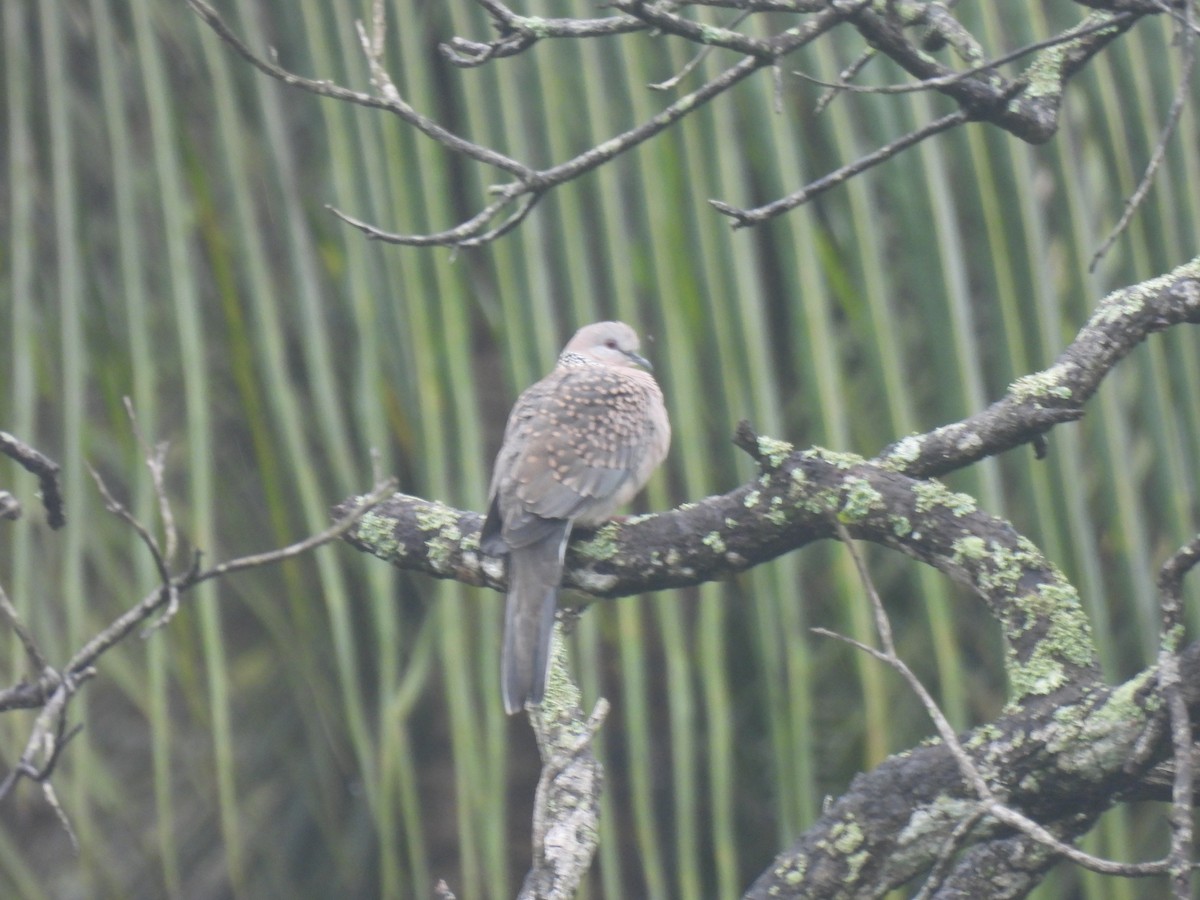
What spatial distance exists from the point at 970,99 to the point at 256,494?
6.60 feet

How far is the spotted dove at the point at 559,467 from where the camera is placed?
210 cm

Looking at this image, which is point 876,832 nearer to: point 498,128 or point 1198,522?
point 1198,522

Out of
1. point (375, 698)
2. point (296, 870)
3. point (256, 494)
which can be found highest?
point (256, 494)

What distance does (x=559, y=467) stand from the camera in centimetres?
244

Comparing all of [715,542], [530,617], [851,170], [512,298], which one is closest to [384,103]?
[851,170]

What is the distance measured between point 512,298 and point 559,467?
1.10 feet

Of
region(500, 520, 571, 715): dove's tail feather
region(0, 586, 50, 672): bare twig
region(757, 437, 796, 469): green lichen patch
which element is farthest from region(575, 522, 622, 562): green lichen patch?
region(0, 586, 50, 672): bare twig

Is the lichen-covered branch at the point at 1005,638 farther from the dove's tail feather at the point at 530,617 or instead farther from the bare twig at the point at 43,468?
the bare twig at the point at 43,468

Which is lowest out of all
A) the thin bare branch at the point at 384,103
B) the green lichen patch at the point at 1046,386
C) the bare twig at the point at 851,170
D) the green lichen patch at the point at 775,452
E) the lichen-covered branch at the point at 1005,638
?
the lichen-covered branch at the point at 1005,638

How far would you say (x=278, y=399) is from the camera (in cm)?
253

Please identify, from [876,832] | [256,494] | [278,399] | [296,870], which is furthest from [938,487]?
[296,870]

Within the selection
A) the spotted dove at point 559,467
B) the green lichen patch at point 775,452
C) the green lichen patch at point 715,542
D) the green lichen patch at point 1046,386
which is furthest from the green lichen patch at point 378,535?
the green lichen patch at point 1046,386

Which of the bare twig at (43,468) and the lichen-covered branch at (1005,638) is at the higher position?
the bare twig at (43,468)

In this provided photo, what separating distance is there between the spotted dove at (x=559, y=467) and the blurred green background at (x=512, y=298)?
0.09 metres
